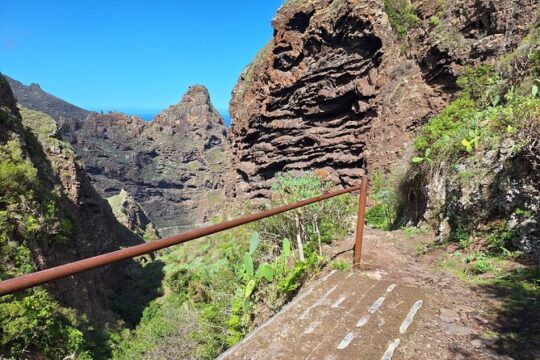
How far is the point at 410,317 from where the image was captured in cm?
294

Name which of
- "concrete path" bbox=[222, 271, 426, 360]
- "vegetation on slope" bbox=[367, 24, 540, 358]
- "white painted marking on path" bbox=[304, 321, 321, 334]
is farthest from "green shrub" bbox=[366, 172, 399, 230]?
"white painted marking on path" bbox=[304, 321, 321, 334]

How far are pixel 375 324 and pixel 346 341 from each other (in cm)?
38

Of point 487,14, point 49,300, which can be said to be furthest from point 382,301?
point 49,300

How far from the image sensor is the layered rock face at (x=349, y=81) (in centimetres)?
1666

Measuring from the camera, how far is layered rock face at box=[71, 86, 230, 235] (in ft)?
495

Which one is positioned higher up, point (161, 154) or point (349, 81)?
point (161, 154)

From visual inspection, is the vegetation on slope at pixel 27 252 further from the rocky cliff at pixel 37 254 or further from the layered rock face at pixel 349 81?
the layered rock face at pixel 349 81

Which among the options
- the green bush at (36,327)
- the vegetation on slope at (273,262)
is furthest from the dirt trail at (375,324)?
the green bush at (36,327)

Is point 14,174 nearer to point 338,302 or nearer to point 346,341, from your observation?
point 338,302

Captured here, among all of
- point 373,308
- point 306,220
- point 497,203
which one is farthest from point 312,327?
point 497,203

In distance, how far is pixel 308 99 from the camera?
2791 centimetres

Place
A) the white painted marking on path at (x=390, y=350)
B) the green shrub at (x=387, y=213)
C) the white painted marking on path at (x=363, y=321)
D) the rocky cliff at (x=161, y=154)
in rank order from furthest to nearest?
1. the rocky cliff at (x=161, y=154)
2. the green shrub at (x=387, y=213)
3. the white painted marking on path at (x=363, y=321)
4. the white painted marking on path at (x=390, y=350)

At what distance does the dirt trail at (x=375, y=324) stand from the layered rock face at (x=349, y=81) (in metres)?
13.6

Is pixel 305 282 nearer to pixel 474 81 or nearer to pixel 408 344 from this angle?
pixel 408 344
